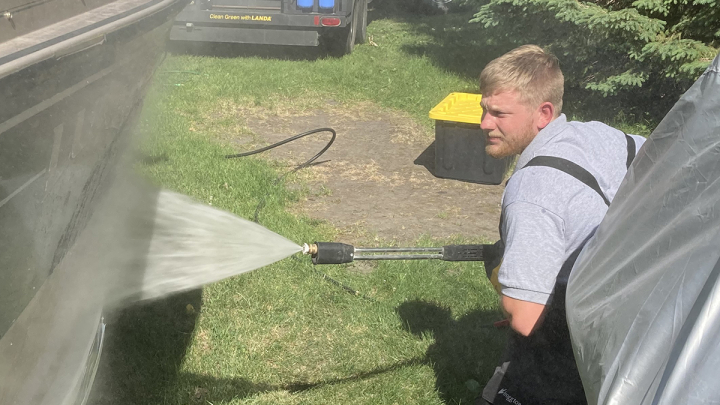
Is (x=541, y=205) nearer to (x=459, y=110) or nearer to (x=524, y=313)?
(x=524, y=313)

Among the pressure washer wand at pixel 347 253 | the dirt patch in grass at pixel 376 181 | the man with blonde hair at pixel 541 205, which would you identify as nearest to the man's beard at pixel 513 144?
the man with blonde hair at pixel 541 205

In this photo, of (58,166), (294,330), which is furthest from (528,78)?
(294,330)

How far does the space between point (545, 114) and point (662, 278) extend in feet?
4.03

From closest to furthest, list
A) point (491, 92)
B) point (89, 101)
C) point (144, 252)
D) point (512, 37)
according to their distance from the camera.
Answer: point (89, 101)
point (491, 92)
point (144, 252)
point (512, 37)

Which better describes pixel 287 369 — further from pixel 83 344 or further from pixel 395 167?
pixel 395 167

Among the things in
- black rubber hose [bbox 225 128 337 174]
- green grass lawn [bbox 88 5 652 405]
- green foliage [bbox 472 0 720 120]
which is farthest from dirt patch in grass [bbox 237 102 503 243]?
green foliage [bbox 472 0 720 120]

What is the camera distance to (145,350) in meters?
3.64

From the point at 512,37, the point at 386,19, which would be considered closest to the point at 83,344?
the point at 512,37

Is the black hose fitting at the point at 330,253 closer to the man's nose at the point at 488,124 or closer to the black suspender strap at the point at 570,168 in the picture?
the man's nose at the point at 488,124

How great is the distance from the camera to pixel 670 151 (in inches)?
66.1

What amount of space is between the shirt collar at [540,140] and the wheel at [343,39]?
8.27 metres

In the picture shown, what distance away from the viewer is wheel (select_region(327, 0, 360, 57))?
10508mm

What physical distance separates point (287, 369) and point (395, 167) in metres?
3.32

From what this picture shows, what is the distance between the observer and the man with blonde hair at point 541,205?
2197 millimetres
